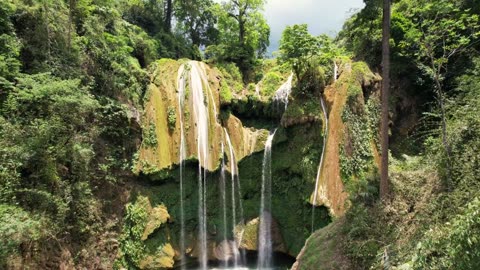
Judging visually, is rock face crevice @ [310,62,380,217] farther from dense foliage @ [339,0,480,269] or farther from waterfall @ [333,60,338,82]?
dense foliage @ [339,0,480,269]

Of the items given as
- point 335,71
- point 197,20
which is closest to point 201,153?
point 335,71

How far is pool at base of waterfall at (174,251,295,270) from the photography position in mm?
16406

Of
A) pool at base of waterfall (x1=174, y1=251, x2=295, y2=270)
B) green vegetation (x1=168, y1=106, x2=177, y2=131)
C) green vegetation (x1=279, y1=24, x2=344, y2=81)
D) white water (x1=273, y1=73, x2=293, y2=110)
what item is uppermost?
green vegetation (x1=279, y1=24, x2=344, y2=81)

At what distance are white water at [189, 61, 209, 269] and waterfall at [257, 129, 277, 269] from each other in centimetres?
288

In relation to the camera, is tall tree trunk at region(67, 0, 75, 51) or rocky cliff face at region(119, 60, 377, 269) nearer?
tall tree trunk at region(67, 0, 75, 51)

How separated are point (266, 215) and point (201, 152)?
483cm

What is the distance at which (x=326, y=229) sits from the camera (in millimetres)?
11844

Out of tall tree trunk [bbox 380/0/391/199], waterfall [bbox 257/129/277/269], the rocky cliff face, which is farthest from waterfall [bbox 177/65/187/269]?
tall tree trunk [bbox 380/0/391/199]

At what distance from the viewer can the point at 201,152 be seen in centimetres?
1688

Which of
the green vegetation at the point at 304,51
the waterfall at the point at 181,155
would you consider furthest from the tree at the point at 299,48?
the waterfall at the point at 181,155

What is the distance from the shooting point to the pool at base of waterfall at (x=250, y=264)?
16.4 meters

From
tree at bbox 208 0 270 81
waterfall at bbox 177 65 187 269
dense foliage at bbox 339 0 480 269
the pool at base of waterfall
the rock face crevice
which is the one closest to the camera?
dense foliage at bbox 339 0 480 269

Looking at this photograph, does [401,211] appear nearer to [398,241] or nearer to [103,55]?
[398,241]

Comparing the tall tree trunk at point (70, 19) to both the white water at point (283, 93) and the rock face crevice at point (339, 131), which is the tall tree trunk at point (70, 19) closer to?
the white water at point (283, 93)
